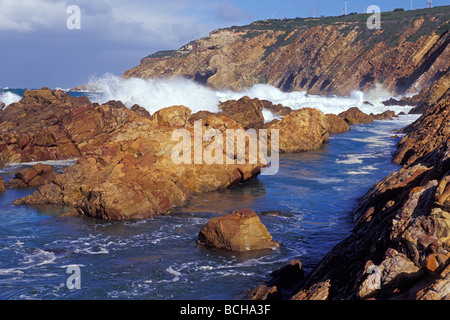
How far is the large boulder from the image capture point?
29.5 m

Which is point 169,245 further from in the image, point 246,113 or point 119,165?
point 246,113

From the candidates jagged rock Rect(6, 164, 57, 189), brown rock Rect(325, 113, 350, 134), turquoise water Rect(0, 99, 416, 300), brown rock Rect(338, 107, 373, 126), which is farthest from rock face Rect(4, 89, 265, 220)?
brown rock Rect(338, 107, 373, 126)

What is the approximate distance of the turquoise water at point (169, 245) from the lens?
9352 millimetres

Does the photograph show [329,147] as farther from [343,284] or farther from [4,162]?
[343,284]

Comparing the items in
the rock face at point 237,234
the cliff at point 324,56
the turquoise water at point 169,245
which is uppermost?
the cliff at point 324,56

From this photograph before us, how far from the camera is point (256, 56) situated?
4825 inches

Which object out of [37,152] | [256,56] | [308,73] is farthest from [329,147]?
[256,56]

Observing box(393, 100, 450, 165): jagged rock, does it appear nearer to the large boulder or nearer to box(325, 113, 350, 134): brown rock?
the large boulder

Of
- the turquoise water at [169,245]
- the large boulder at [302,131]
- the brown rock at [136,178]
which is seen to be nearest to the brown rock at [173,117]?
the brown rock at [136,178]

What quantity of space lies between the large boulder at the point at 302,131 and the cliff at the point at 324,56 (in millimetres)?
46025

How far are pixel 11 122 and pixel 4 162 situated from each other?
7105mm

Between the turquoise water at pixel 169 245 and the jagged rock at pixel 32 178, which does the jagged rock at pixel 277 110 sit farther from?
the jagged rock at pixel 32 178

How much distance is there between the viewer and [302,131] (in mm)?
30469

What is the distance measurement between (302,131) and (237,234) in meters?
19.8
